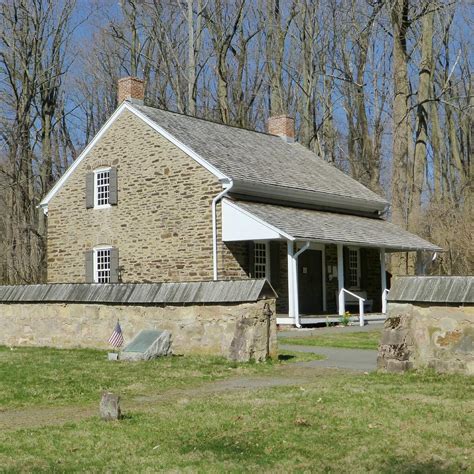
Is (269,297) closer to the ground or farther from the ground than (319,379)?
farther from the ground

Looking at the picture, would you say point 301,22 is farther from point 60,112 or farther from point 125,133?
point 125,133

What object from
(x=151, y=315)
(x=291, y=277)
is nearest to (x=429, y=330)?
(x=151, y=315)

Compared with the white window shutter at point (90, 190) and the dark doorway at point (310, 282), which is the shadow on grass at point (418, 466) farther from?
the white window shutter at point (90, 190)

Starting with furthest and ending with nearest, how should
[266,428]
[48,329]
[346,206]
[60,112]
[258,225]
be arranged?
[60,112] < [346,206] < [258,225] < [48,329] < [266,428]

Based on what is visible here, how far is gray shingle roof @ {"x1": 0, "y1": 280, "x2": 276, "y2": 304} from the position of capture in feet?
44.0

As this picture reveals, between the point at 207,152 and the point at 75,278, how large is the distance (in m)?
6.25

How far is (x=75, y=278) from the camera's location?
2611 cm

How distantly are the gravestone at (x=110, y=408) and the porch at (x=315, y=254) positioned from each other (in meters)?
13.1

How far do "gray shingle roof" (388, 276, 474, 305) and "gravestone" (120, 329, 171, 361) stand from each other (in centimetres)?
437

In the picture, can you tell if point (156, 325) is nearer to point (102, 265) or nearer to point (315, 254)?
point (102, 265)

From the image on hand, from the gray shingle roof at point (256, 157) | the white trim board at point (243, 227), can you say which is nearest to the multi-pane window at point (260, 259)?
the white trim board at point (243, 227)

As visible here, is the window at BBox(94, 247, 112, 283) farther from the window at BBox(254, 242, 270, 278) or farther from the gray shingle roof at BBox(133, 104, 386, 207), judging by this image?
the window at BBox(254, 242, 270, 278)

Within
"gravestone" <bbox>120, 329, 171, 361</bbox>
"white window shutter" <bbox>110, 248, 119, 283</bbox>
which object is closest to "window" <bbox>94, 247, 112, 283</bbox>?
"white window shutter" <bbox>110, 248, 119, 283</bbox>

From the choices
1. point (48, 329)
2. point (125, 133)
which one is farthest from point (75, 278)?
point (48, 329)
